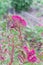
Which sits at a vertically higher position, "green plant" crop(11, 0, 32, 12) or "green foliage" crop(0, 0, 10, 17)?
"green foliage" crop(0, 0, 10, 17)

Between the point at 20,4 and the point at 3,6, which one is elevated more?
the point at 3,6

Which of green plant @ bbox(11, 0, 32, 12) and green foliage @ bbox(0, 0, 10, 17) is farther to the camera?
green plant @ bbox(11, 0, 32, 12)

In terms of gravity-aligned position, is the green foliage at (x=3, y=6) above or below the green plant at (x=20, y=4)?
above

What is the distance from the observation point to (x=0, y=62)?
1481 mm

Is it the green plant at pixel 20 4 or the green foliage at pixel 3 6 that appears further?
the green plant at pixel 20 4

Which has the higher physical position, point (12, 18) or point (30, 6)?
point (12, 18)

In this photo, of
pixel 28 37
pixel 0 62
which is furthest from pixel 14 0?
pixel 0 62

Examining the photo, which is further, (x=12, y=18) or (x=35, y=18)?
(x=35, y=18)

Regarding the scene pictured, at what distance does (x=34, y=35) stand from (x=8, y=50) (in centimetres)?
255

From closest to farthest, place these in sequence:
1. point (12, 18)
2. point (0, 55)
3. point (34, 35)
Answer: point (12, 18)
point (0, 55)
point (34, 35)

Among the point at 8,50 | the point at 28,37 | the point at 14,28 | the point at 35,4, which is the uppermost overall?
the point at 14,28

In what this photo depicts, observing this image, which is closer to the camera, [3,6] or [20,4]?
[3,6]

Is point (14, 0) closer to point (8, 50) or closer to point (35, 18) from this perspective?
point (35, 18)

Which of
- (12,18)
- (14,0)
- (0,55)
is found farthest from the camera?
(14,0)
